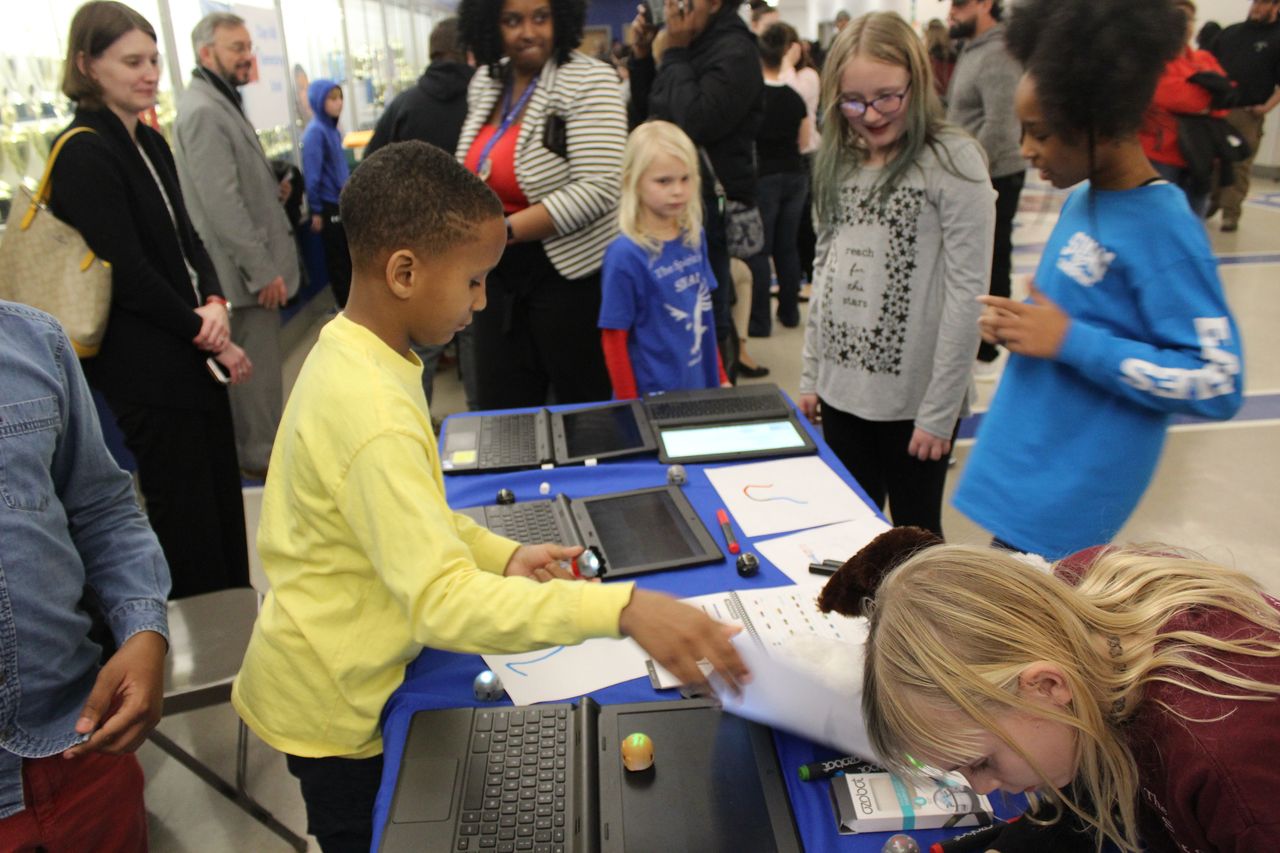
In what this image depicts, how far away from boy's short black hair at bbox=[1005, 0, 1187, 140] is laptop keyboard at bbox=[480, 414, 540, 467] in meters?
1.13

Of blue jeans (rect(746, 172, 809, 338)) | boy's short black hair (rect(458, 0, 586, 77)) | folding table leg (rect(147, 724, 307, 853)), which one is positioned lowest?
folding table leg (rect(147, 724, 307, 853))

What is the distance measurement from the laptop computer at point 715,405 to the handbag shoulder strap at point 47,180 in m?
1.37

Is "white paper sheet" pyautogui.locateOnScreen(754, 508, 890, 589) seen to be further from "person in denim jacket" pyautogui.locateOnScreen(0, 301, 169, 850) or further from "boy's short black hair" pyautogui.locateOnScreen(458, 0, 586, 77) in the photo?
"boy's short black hair" pyautogui.locateOnScreen(458, 0, 586, 77)

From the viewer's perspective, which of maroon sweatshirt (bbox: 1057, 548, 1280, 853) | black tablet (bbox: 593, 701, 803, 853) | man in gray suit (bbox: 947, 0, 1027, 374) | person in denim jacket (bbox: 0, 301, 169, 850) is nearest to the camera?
maroon sweatshirt (bbox: 1057, 548, 1280, 853)

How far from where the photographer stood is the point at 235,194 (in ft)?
10.2

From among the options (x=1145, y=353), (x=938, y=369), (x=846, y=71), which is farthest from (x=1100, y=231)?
(x=846, y=71)

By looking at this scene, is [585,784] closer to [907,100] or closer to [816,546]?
[816,546]

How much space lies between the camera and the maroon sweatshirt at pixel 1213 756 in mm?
681

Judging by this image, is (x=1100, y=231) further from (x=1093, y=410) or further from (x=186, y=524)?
(x=186, y=524)

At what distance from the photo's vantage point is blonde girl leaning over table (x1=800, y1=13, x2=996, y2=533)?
1682 mm

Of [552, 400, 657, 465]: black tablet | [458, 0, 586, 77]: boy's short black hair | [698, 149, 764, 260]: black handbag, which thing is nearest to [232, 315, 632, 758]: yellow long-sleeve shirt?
[552, 400, 657, 465]: black tablet

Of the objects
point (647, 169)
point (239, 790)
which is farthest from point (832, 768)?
point (647, 169)

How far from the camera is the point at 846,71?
1698mm

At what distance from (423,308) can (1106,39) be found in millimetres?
1001
